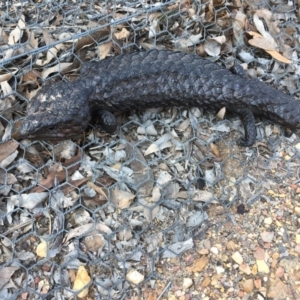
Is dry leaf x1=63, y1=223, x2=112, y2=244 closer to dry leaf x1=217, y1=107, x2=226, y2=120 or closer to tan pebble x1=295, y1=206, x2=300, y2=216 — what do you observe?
dry leaf x1=217, y1=107, x2=226, y2=120

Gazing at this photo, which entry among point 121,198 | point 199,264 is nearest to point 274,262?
point 199,264

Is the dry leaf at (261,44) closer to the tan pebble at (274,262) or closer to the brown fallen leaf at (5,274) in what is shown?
the tan pebble at (274,262)

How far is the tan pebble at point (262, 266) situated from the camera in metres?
2.37

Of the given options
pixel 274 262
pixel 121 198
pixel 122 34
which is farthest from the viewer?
pixel 122 34

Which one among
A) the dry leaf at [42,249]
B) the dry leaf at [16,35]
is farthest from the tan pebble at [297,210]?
the dry leaf at [16,35]

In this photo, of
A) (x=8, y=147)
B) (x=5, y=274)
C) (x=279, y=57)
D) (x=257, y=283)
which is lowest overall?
(x=257, y=283)

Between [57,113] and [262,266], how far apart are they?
1.40 meters

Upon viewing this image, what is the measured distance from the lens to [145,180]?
8.39 ft

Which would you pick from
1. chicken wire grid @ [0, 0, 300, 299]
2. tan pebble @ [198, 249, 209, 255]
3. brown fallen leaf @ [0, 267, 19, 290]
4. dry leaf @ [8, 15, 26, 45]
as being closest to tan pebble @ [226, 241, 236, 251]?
chicken wire grid @ [0, 0, 300, 299]

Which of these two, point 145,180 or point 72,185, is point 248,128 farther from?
point 72,185

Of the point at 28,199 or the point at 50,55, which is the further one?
the point at 50,55

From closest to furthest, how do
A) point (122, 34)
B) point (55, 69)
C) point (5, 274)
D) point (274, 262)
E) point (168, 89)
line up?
point (5, 274)
point (274, 262)
point (168, 89)
point (55, 69)
point (122, 34)

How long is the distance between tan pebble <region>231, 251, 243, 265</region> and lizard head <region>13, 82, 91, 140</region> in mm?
1110

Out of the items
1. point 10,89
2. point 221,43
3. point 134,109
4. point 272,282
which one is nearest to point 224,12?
point 221,43
